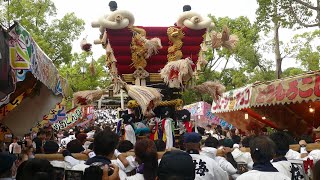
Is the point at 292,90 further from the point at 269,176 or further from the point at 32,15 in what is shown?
the point at 32,15

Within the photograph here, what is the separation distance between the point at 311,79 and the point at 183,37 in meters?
3.13

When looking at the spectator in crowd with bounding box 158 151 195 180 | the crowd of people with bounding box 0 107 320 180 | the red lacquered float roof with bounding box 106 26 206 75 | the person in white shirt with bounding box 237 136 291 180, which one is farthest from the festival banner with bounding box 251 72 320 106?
the spectator in crowd with bounding box 158 151 195 180

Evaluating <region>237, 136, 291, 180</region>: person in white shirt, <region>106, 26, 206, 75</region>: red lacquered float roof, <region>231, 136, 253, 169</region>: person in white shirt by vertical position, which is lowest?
<region>231, 136, 253, 169</region>: person in white shirt

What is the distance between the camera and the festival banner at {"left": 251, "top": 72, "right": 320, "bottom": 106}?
989 cm

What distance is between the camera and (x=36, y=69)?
5.24 meters

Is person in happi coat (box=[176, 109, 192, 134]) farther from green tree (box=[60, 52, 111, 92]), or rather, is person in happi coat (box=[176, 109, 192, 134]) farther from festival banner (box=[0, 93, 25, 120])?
green tree (box=[60, 52, 111, 92])

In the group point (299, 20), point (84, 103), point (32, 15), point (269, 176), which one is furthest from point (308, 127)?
point (32, 15)

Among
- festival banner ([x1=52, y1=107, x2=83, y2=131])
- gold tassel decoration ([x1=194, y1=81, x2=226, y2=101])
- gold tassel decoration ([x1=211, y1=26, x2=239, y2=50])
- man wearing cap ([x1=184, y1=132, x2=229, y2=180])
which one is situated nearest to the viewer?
man wearing cap ([x1=184, y1=132, x2=229, y2=180])

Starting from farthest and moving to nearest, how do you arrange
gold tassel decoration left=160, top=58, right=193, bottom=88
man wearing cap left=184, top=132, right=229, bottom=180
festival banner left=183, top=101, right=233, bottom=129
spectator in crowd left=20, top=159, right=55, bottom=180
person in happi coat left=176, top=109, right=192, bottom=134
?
Result: festival banner left=183, top=101, right=233, bottom=129, person in happi coat left=176, top=109, right=192, bottom=134, gold tassel decoration left=160, top=58, right=193, bottom=88, man wearing cap left=184, top=132, right=229, bottom=180, spectator in crowd left=20, top=159, right=55, bottom=180

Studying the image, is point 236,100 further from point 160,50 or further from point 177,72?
point 177,72

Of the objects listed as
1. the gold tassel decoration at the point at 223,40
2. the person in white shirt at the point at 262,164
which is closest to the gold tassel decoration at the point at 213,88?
the gold tassel decoration at the point at 223,40

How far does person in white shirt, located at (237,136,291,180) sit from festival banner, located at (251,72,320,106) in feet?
20.4

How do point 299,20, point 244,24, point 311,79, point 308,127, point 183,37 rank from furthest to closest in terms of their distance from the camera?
point 244,24, point 308,127, point 299,20, point 183,37, point 311,79

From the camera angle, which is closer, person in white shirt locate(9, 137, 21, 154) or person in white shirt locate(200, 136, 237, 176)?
person in white shirt locate(200, 136, 237, 176)
